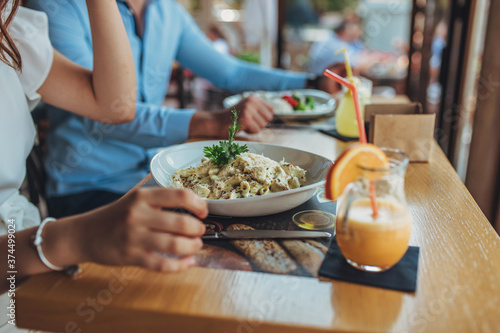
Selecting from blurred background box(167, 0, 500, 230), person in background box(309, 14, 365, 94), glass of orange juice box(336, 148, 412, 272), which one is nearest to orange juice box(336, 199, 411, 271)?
glass of orange juice box(336, 148, 412, 272)

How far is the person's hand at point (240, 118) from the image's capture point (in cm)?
151

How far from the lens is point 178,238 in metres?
0.61

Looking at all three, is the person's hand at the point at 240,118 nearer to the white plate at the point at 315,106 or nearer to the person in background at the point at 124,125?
the person in background at the point at 124,125

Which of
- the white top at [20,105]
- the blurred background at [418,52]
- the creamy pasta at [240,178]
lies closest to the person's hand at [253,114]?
the creamy pasta at [240,178]

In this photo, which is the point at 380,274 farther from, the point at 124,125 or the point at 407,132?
the point at 124,125

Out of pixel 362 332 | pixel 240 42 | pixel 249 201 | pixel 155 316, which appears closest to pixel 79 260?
pixel 155 316

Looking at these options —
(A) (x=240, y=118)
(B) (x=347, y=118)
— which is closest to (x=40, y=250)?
(A) (x=240, y=118)

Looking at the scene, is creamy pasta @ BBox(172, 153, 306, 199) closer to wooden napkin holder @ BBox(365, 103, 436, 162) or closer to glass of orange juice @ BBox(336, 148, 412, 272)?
glass of orange juice @ BBox(336, 148, 412, 272)

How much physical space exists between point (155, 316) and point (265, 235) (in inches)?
10.4

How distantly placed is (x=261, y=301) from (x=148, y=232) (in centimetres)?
19

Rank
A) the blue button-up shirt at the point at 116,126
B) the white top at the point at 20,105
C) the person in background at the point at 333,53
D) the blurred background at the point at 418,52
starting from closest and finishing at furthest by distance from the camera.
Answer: the white top at the point at 20,105 → the blue button-up shirt at the point at 116,126 → the blurred background at the point at 418,52 → the person in background at the point at 333,53

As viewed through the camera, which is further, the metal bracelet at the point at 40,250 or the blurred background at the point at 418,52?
the blurred background at the point at 418,52

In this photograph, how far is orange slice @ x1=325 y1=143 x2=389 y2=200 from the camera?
66 cm

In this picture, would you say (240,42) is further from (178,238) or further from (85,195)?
(178,238)
